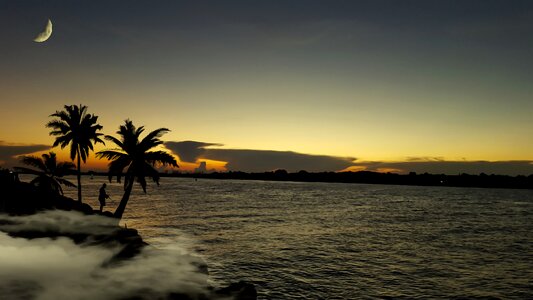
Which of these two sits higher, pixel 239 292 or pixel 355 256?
pixel 239 292

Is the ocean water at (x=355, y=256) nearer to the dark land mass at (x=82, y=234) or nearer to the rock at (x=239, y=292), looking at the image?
the rock at (x=239, y=292)

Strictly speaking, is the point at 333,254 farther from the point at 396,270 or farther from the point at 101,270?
the point at 101,270

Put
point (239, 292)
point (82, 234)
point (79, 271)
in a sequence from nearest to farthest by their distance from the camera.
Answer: point (239, 292) → point (79, 271) → point (82, 234)

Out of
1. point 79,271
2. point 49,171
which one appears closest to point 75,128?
point 49,171

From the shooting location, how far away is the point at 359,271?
29469 millimetres

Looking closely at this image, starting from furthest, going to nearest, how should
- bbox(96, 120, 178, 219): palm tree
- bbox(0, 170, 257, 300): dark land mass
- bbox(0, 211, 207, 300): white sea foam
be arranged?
1. bbox(96, 120, 178, 219): palm tree
2. bbox(0, 170, 257, 300): dark land mass
3. bbox(0, 211, 207, 300): white sea foam

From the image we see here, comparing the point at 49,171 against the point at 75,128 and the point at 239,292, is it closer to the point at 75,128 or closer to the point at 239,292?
the point at 75,128

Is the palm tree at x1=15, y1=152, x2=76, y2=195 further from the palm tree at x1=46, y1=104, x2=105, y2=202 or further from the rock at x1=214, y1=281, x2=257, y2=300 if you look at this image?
the rock at x1=214, y1=281, x2=257, y2=300

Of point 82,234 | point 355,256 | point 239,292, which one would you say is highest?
point 82,234

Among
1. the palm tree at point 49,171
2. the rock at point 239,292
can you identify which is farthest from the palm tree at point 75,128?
the rock at point 239,292

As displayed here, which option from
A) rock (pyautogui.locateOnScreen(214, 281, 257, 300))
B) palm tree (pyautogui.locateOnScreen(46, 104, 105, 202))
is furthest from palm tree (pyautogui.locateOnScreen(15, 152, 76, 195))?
rock (pyautogui.locateOnScreen(214, 281, 257, 300))

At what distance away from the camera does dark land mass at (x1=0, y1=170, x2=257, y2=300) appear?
18625mm

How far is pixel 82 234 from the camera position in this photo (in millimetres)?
30781

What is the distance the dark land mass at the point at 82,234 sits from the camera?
18.6m
